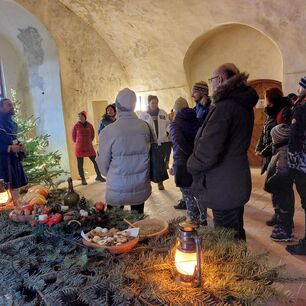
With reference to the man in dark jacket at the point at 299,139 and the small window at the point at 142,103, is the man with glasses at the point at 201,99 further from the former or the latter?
the small window at the point at 142,103

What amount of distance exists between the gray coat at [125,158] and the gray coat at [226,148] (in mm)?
564

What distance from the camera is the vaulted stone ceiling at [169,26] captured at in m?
5.23

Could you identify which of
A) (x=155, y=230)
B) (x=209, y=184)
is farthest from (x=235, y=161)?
(x=155, y=230)

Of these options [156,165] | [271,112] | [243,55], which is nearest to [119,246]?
[156,165]

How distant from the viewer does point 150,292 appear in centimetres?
98

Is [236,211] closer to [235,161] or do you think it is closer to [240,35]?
[235,161]

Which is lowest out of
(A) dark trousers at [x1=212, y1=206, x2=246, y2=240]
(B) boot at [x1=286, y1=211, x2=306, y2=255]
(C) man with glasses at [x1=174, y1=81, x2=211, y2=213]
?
(B) boot at [x1=286, y1=211, x2=306, y2=255]

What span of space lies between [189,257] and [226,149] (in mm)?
944

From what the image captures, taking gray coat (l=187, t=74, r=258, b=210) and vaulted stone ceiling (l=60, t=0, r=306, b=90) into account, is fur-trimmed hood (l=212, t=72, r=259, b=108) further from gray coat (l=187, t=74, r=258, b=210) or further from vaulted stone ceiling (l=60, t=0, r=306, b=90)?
vaulted stone ceiling (l=60, t=0, r=306, b=90)

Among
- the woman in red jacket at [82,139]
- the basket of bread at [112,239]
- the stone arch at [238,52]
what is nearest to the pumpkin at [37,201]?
the basket of bread at [112,239]

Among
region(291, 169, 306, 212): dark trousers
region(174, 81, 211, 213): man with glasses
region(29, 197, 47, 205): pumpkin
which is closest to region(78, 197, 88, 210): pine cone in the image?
region(29, 197, 47, 205): pumpkin

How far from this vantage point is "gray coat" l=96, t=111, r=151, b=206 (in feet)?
7.57

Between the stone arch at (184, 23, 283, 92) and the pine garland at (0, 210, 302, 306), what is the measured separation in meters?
5.79

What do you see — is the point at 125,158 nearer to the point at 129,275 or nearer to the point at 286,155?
the point at 129,275
